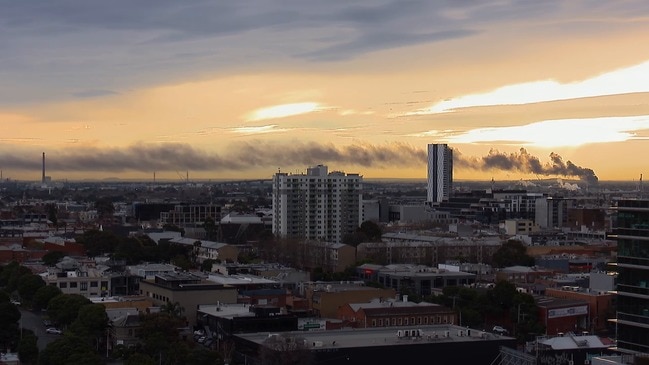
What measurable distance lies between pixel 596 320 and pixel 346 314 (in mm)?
6466

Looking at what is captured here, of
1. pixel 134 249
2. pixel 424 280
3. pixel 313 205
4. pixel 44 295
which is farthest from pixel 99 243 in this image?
pixel 424 280

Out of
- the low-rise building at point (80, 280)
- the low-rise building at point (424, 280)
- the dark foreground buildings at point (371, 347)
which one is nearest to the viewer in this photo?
the dark foreground buildings at point (371, 347)

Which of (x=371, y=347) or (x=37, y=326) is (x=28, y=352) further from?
(x=371, y=347)

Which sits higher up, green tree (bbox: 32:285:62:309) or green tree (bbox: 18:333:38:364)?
green tree (bbox: 32:285:62:309)

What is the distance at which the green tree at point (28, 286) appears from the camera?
27.3 metres

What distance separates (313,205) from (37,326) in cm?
2569

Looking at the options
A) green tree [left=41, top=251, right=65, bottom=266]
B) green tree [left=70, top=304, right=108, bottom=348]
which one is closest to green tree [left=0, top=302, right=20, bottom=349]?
green tree [left=70, top=304, right=108, bottom=348]

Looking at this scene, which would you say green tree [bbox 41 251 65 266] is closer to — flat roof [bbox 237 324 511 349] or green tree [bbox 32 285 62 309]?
green tree [bbox 32 285 62 309]

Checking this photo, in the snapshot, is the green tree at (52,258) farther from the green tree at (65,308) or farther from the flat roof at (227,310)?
the flat roof at (227,310)

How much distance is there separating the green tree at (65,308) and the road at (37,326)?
0.41 meters

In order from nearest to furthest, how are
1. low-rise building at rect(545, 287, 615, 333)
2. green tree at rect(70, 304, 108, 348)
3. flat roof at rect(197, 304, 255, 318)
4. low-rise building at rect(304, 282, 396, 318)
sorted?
1. green tree at rect(70, 304, 108, 348)
2. flat roof at rect(197, 304, 255, 318)
3. low-rise building at rect(545, 287, 615, 333)
4. low-rise building at rect(304, 282, 396, 318)

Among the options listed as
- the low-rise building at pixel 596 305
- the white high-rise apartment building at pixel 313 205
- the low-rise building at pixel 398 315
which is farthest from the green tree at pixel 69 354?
the white high-rise apartment building at pixel 313 205

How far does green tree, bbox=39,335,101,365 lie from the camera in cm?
1720

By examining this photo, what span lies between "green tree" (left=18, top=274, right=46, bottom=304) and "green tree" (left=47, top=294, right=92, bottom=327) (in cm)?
375
